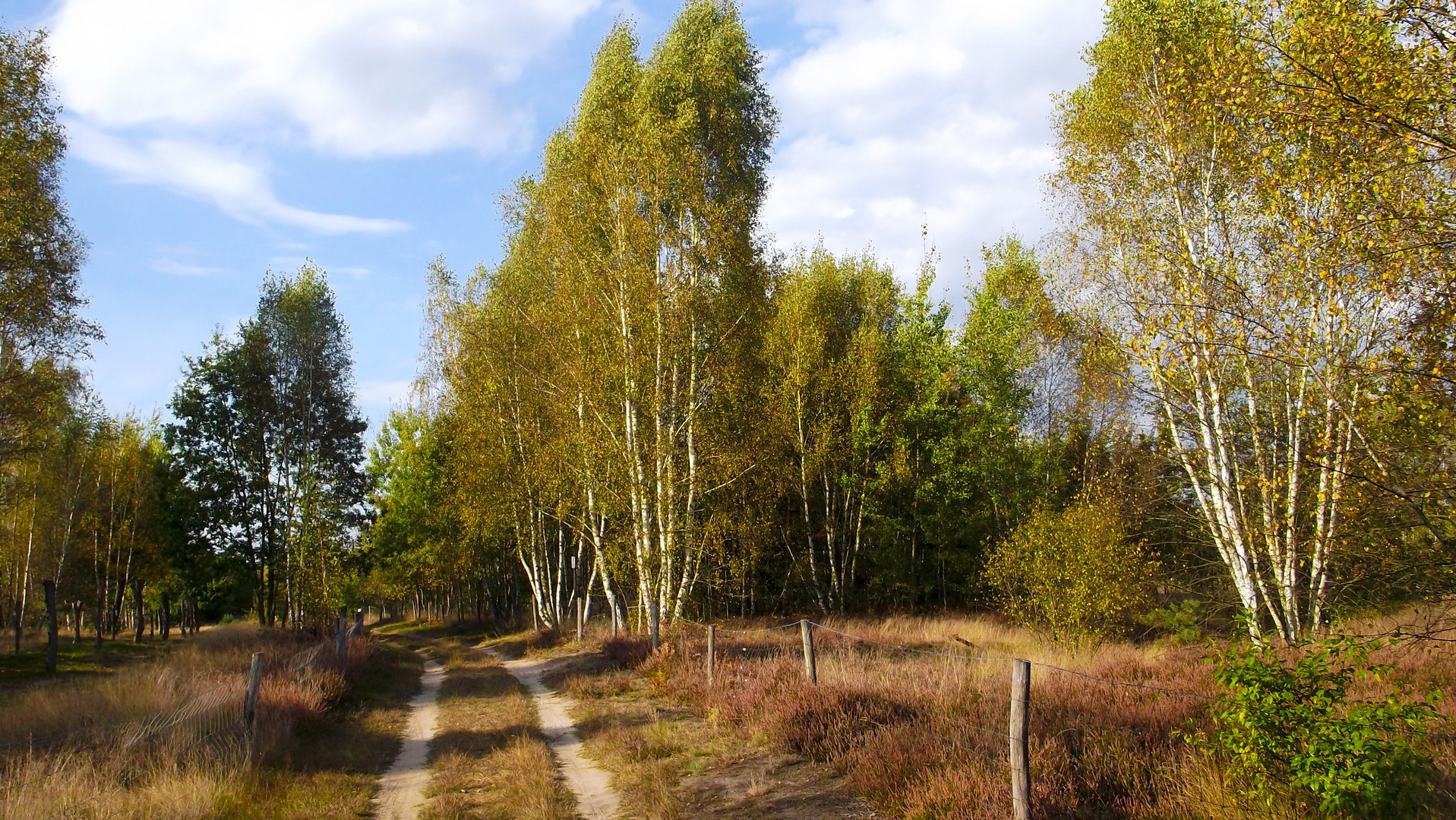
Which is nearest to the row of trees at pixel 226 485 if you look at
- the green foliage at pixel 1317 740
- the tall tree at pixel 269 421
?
the tall tree at pixel 269 421

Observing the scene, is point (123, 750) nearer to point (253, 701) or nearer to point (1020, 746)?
point (253, 701)

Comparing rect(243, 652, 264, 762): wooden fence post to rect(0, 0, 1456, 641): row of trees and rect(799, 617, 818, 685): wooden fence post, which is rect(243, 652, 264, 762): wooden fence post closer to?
rect(799, 617, 818, 685): wooden fence post

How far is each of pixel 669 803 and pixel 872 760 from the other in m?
1.95

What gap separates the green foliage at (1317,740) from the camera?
5125mm

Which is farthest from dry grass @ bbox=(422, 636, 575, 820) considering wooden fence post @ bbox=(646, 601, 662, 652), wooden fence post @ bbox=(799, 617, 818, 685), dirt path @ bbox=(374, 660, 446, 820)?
wooden fence post @ bbox=(799, 617, 818, 685)

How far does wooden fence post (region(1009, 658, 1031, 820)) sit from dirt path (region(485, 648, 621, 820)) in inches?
142

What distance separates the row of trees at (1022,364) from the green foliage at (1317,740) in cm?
165

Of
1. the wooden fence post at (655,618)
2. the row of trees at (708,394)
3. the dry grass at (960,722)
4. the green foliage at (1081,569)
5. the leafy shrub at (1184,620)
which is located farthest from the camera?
the row of trees at (708,394)

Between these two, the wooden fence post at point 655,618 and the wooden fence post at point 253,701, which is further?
the wooden fence post at point 655,618

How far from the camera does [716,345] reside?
2030cm

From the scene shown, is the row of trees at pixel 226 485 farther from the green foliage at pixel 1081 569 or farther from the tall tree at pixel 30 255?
the green foliage at pixel 1081 569

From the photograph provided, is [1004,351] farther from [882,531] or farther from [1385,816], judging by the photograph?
[1385,816]

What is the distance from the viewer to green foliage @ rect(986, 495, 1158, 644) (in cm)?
1598

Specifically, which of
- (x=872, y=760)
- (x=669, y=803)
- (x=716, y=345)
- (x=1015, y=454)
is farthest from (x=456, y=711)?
(x=1015, y=454)
